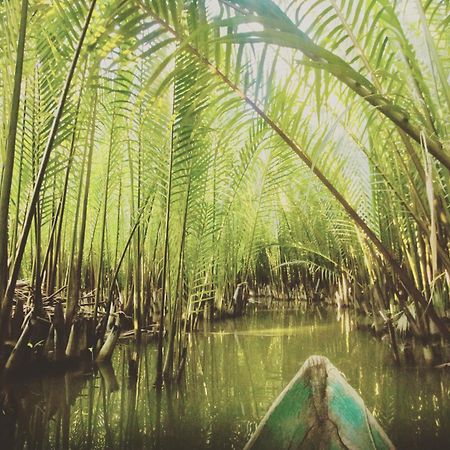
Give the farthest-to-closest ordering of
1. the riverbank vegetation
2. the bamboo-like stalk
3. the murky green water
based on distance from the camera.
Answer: the murky green water → the bamboo-like stalk → the riverbank vegetation

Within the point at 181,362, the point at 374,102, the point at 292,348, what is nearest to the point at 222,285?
the point at 292,348

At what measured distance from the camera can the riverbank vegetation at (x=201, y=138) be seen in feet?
3.75

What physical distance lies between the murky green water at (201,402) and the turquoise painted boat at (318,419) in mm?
314

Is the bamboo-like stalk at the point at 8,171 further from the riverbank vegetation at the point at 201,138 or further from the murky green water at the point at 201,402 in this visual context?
the murky green water at the point at 201,402

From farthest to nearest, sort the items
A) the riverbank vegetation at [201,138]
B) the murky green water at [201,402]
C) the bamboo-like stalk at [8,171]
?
the murky green water at [201,402], the bamboo-like stalk at [8,171], the riverbank vegetation at [201,138]

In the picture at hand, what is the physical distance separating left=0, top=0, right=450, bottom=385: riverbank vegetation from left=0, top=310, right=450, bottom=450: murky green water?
18 cm

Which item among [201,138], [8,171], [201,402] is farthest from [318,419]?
[201,138]

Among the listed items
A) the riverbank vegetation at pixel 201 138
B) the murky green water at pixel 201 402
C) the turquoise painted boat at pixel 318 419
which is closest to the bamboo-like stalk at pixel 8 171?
the riverbank vegetation at pixel 201 138

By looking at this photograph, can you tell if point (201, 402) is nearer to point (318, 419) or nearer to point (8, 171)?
point (318, 419)

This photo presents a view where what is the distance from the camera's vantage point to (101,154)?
3848 mm

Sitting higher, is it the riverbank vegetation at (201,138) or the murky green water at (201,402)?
the riverbank vegetation at (201,138)

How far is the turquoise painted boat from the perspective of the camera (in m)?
1.24

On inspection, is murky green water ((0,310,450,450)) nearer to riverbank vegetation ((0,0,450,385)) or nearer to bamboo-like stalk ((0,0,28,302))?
riverbank vegetation ((0,0,450,385))

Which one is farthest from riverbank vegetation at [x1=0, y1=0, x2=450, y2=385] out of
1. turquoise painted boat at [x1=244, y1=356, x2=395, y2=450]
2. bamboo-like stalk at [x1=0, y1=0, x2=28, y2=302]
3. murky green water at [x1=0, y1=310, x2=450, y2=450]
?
turquoise painted boat at [x1=244, y1=356, x2=395, y2=450]
